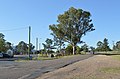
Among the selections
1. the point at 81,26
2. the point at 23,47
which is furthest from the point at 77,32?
the point at 23,47

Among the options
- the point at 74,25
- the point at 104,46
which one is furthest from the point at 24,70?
the point at 104,46

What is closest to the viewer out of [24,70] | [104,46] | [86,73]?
[86,73]

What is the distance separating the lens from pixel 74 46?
91750 mm

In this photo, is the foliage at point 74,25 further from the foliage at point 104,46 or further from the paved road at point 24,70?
the foliage at point 104,46

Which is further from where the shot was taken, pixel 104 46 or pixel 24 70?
pixel 104 46

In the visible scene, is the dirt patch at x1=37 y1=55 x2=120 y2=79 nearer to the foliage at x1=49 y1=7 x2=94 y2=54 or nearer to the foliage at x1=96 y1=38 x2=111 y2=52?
the foliage at x1=49 y1=7 x2=94 y2=54

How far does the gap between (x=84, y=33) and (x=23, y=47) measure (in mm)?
98311

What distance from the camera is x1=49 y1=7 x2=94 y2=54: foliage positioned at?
8856 centimetres

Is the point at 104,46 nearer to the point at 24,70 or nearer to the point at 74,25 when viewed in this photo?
the point at 74,25

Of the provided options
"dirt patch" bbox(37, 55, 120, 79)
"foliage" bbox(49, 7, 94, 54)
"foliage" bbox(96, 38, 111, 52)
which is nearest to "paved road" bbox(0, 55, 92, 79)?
"dirt patch" bbox(37, 55, 120, 79)

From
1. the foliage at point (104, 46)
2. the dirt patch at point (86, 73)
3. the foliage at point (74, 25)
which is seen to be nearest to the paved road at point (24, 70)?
the dirt patch at point (86, 73)

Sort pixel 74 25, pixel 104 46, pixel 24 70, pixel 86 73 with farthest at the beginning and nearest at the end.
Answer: pixel 104 46 → pixel 74 25 → pixel 24 70 → pixel 86 73

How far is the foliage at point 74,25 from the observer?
291ft

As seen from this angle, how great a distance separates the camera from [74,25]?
88.5 m
